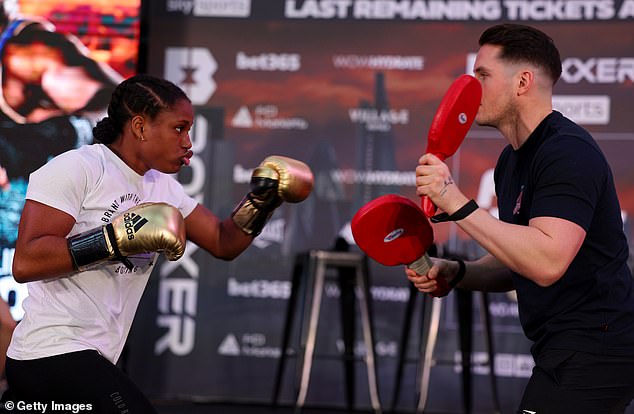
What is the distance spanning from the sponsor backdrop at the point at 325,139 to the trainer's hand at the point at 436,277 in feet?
8.60

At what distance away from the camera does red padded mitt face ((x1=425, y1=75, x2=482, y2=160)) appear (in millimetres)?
2523

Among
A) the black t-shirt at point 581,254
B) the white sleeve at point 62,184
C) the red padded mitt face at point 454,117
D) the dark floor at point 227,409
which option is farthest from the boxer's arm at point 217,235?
the dark floor at point 227,409

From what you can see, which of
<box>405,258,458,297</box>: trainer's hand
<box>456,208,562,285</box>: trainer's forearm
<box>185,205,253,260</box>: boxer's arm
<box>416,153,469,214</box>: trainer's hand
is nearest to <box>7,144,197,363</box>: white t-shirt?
<box>185,205,253,260</box>: boxer's arm

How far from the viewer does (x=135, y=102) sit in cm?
288

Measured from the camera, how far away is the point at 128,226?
2580 mm

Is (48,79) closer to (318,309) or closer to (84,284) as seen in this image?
(318,309)

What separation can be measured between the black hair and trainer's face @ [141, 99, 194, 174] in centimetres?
3

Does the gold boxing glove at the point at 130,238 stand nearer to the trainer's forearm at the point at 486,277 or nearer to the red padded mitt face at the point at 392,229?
the red padded mitt face at the point at 392,229

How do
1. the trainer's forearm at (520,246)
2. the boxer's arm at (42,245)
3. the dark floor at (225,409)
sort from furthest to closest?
1. the dark floor at (225,409)
2. the boxer's arm at (42,245)
3. the trainer's forearm at (520,246)

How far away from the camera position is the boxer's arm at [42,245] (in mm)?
2520

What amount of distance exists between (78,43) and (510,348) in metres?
3.02

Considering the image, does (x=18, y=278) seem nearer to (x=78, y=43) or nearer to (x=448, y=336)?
(x=78, y=43)

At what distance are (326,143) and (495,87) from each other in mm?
3013

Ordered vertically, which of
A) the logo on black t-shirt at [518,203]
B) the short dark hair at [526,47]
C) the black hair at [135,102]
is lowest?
the logo on black t-shirt at [518,203]
